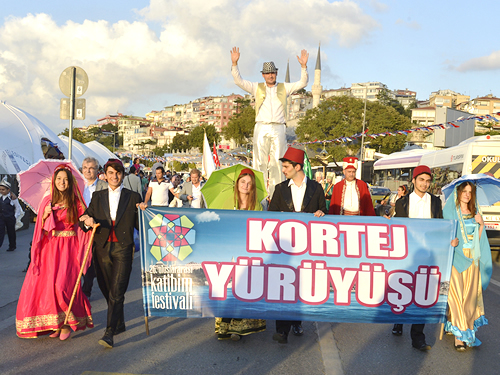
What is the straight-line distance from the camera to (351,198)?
6.99m

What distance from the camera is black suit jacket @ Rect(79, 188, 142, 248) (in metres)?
4.93

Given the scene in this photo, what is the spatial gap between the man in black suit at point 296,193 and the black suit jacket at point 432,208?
87 cm

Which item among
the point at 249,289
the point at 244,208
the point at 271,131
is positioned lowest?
the point at 249,289

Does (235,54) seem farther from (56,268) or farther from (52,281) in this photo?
(52,281)

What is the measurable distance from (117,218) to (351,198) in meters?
3.47

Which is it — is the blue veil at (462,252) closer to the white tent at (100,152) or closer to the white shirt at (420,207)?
the white shirt at (420,207)

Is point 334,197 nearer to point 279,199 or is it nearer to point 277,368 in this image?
point 279,199

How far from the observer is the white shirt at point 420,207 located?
17.4 ft

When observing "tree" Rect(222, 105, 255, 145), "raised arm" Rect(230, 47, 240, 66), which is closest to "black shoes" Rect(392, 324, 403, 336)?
"raised arm" Rect(230, 47, 240, 66)

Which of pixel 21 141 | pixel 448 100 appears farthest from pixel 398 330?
pixel 448 100

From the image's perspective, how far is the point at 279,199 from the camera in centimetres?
543

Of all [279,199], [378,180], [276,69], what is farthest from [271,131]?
[378,180]

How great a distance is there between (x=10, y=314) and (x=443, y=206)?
5.22 meters

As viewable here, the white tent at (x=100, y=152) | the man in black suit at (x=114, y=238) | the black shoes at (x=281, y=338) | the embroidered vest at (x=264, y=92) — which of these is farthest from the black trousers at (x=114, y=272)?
the white tent at (x=100, y=152)
